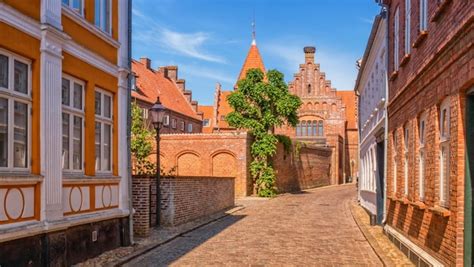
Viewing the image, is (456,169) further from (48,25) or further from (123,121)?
(123,121)

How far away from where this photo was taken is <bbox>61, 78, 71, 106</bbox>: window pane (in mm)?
9805

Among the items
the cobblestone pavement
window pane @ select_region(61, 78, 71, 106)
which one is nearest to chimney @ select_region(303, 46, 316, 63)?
the cobblestone pavement

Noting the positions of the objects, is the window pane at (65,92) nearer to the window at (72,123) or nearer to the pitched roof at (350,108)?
the window at (72,123)

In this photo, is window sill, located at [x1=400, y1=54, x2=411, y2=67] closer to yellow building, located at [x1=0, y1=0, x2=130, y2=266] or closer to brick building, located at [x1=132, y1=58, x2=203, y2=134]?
yellow building, located at [x1=0, y1=0, x2=130, y2=266]

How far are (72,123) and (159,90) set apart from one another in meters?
42.5

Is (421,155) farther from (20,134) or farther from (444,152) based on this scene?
(20,134)

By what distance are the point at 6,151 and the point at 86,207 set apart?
9.24 ft

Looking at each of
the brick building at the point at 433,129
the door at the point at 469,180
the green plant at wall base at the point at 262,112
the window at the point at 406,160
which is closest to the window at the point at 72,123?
the brick building at the point at 433,129

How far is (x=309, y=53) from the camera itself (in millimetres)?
61500

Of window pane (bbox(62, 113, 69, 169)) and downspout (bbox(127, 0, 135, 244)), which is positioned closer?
window pane (bbox(62, 113, 69, 169))

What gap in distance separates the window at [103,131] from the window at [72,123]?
0.72 m

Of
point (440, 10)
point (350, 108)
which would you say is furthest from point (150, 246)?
point (350, 108)

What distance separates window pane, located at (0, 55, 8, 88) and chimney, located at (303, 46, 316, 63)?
54996 mm

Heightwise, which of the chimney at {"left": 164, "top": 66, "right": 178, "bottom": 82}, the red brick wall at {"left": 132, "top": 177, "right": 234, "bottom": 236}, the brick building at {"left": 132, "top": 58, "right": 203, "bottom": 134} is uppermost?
the chimney at {"left": 164, "top": 66, "right": 178, "bottom": 82}
